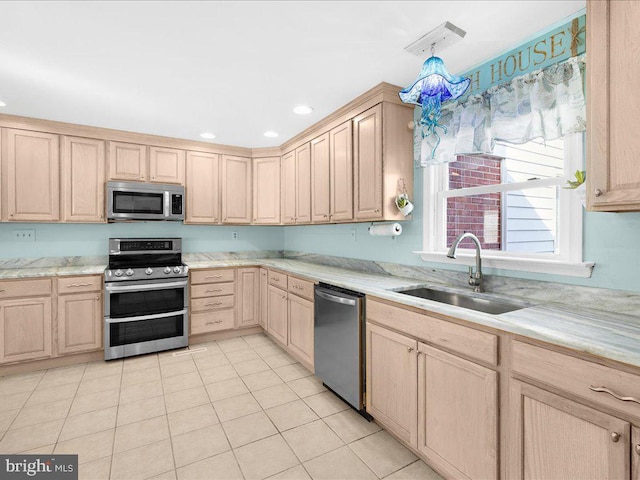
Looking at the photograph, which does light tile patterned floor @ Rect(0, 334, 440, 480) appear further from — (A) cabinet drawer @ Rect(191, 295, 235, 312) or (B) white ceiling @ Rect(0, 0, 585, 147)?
(B) white ceiling @ Rect(0, 0, 585, 147)

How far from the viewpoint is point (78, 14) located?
171 centimetres

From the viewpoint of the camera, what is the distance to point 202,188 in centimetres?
408

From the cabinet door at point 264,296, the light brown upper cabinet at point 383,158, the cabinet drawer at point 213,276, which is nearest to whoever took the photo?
the light brown upper cabinet at point 383,158

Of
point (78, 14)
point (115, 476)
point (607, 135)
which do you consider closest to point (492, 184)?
point (607, 135)

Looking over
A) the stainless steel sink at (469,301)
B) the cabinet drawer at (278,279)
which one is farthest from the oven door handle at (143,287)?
the stainless steel sink at (469,301)

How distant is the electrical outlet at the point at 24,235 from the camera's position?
343cm

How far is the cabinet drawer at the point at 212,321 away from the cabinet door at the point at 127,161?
169cm

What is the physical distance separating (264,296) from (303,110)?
214cm

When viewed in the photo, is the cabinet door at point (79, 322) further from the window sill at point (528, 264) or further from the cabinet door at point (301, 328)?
the window sill at point (528, 264)

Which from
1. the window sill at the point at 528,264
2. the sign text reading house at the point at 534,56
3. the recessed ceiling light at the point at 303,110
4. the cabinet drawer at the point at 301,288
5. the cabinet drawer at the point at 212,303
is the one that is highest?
the recessed ceiling light at the point at 303,110

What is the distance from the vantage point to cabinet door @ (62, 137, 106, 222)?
3.39 meters

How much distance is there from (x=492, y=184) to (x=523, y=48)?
82 cm

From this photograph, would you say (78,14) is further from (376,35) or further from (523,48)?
(523,48)

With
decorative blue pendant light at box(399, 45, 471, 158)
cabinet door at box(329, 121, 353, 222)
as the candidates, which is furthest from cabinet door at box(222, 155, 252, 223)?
decorative blue pendant light at box(399, 45, 471, 158)
